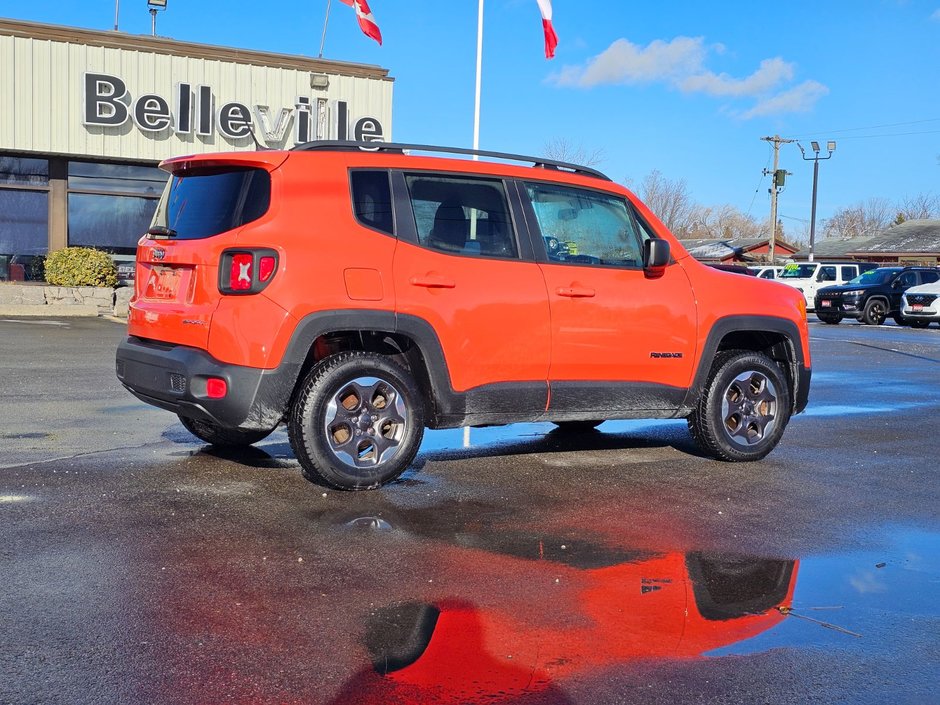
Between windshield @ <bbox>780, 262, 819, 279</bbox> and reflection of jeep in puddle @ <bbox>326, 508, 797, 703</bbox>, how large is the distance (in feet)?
115

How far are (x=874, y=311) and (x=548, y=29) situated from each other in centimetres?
1523

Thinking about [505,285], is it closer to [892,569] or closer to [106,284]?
[892,569]

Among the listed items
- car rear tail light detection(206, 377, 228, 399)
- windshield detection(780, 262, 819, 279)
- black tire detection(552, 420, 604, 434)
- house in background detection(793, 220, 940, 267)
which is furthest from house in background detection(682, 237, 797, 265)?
car rear tail light detection(206, 377, 228, 399)

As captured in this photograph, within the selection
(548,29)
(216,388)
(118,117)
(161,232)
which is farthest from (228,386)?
(118,117)

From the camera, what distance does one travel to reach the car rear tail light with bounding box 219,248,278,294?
552 centimetres

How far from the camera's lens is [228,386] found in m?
5.53

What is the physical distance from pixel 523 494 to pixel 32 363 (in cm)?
791

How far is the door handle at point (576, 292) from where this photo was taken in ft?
21.0

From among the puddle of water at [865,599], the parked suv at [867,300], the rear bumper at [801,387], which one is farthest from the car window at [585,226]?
the parked suv at [867,300]

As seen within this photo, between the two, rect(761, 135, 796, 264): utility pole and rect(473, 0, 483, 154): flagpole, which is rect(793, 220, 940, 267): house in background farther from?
rect(473, 0, 483, 154): flagpole

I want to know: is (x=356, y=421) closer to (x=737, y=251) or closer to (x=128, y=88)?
(x=128, y=88)

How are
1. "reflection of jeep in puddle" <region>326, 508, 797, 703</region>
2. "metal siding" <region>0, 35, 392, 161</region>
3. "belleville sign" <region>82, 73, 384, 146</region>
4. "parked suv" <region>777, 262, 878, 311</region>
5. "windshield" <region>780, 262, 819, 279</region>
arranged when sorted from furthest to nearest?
"windshield" <region>780, 262, 819, 279</region> → "parked suv" <region>777, 262, 878, 311</region> → "belleville sign" <region>82, 73, 384, 146</region> → "metal siding" <region>0, 35, 392, 161</region> → "reflection of jeep in puddle" <region>326, 508, 797, 703</region>

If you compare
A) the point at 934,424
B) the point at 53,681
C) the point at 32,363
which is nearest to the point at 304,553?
the point at 53,681

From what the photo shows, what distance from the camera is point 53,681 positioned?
3.16 meters
